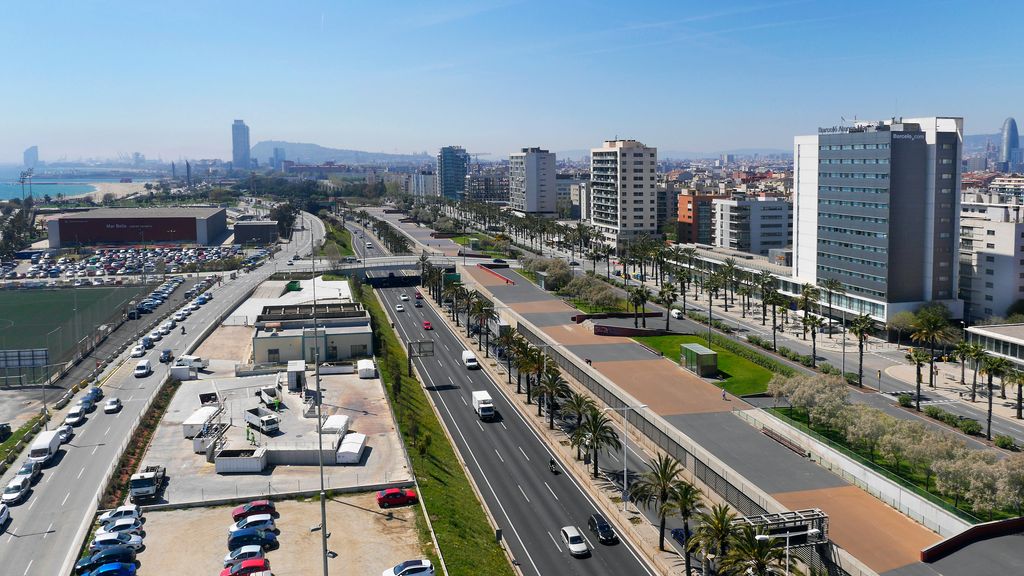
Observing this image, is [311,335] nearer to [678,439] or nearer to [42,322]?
[678,439]

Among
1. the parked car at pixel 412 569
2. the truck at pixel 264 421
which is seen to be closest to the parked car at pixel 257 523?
the parked car at pixel 412 569

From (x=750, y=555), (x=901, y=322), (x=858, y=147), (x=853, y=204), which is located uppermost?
(x=858, y=147)

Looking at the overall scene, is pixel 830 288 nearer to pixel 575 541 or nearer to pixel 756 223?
pixel 756 223

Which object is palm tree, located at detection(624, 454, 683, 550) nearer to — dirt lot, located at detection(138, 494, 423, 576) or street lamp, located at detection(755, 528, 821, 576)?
street lamp, located at detection(755, 528, 821, 576)

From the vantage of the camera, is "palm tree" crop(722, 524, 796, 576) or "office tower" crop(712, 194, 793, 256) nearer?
"palm tree" crop(722, 524, 796, 576)

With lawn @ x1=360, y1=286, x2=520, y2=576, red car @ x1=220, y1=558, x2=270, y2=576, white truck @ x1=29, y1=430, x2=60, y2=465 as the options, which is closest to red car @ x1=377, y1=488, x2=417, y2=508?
lawn @ x1=360, y1=286, x2=520, y2=576

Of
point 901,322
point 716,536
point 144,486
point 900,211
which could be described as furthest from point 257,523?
point 900,211
